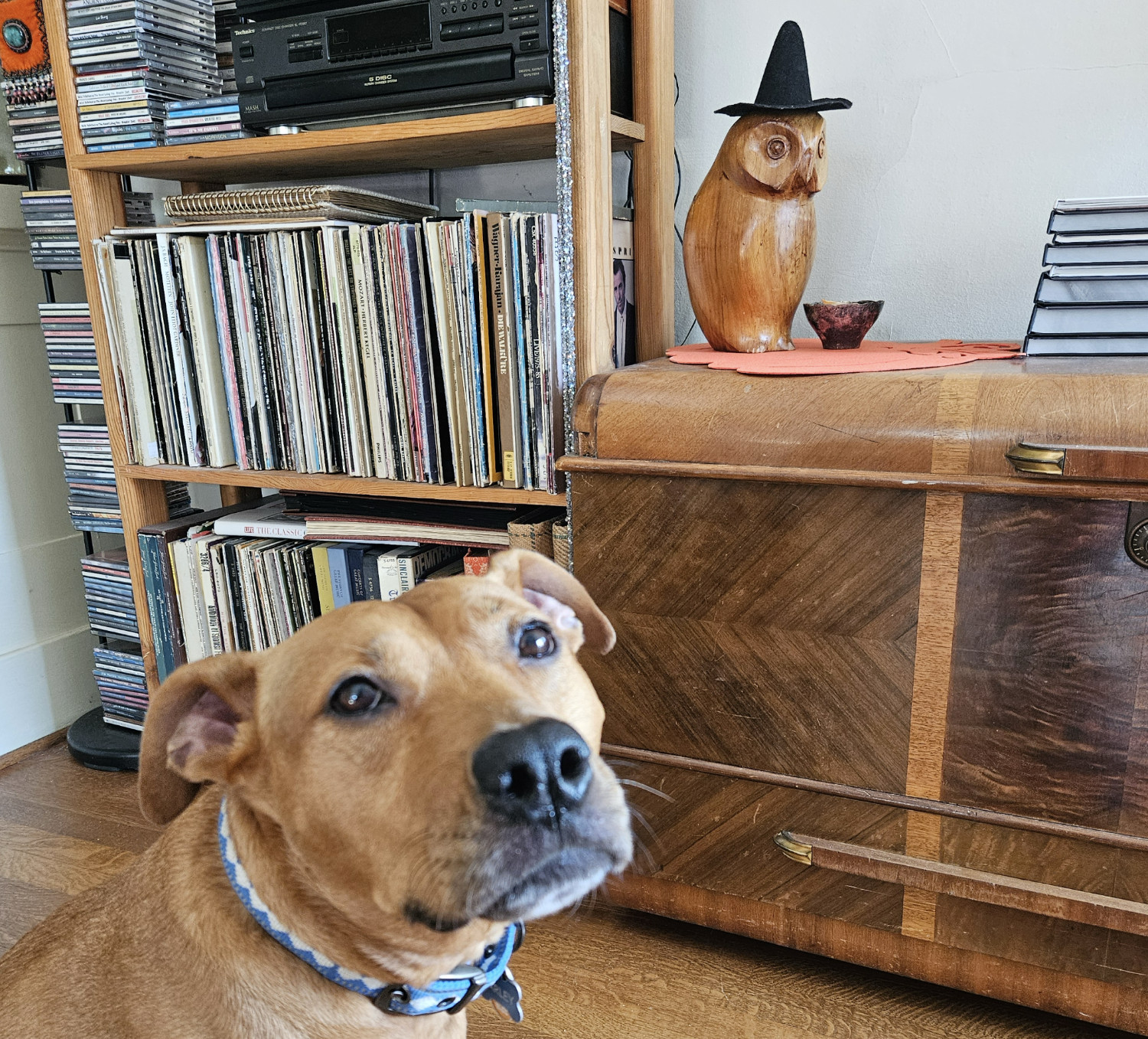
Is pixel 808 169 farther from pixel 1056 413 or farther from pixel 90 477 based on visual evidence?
Answer: pixel 90 477

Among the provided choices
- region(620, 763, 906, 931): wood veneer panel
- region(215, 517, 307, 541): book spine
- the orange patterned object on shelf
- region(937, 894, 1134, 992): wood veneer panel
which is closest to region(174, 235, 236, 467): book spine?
region(215, 517, 307, 541): book spine

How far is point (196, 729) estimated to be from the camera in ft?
2.93

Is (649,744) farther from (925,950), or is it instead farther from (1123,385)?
(1123,385)

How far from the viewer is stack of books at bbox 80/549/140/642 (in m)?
2.05

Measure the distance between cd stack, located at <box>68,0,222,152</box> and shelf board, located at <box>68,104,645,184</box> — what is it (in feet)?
0.18

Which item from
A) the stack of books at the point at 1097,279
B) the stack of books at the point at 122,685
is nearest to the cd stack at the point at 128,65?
the stack of books at the point at 122,685

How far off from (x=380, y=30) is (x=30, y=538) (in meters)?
1.50

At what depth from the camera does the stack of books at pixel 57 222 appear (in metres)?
1.92

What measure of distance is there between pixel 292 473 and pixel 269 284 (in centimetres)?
35

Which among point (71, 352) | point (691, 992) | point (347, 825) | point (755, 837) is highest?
point (71, 352)

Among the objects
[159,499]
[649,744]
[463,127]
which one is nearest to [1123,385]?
[649,744]

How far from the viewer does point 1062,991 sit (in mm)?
1157

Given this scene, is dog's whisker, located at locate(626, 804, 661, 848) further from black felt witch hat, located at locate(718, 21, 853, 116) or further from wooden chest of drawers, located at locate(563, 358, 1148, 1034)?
black felt witch hat, located at locate(718, 21, 853, 116)

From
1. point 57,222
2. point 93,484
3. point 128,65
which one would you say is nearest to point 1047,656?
point 128,65
